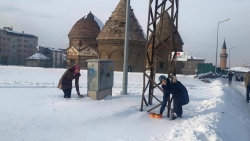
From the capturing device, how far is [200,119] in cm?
865

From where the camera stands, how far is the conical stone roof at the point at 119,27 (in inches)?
1474

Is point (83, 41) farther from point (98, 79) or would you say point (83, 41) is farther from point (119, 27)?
point (98, 79)

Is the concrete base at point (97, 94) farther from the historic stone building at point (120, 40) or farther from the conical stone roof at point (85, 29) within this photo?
the conical stone roof at point (85, 29)

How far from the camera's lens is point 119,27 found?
37.6 meters

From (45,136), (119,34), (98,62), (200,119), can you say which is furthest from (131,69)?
(45,136)

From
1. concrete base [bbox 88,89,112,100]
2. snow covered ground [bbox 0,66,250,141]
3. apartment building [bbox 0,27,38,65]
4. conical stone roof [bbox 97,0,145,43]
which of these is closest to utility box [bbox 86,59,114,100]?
concrete base [bbox 88,89,112,100]

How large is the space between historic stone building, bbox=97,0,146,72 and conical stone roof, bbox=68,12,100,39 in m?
11.8

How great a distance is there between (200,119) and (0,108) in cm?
624

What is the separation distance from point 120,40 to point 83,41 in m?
14.8

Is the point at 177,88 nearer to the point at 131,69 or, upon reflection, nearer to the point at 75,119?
the point at 75,119

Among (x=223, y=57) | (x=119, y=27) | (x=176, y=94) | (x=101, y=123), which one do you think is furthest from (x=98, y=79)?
(x=223, y=57)

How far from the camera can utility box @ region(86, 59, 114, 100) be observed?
423 inches

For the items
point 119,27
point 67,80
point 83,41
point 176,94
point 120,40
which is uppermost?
point 119,27

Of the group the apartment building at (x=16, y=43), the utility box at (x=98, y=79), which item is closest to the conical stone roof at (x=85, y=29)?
the apartment building at (x=16, y=43)
